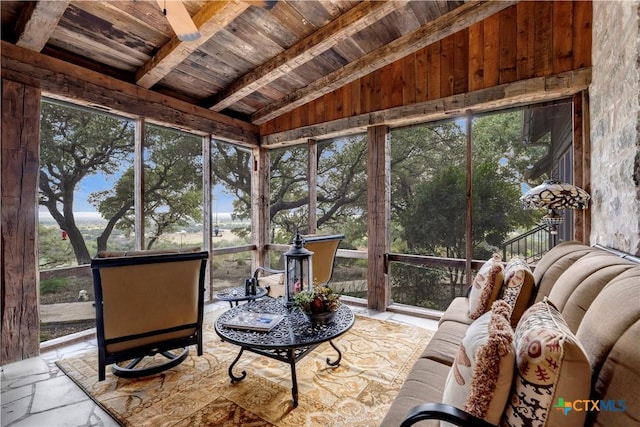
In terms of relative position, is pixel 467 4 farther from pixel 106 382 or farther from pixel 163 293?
pixel 106 382

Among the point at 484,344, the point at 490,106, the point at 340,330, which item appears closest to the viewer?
the point at 484,344

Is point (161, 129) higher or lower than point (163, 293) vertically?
higher

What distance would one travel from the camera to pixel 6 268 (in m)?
2.69

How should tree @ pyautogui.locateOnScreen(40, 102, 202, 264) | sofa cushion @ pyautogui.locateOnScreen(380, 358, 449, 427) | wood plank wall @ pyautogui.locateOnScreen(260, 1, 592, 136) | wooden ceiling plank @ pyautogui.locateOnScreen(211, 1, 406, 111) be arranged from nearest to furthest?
sofa cushion @ pyautogui.locateOnScreen(380, 358, 449, 427)
wooden ceiling plank @ pyautogui.locateOnScreen(211, 1, 406, 111)
wood plank wall @ pyautogui.locateOnScreen(260, 1, 592, 136)
tree @ pyautogui.locateOnScreen(40, 102, 202, 264)

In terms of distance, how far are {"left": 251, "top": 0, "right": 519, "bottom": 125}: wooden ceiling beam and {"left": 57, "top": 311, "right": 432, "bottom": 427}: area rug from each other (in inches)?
127

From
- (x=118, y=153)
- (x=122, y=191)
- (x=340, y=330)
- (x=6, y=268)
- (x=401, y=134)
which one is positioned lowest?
(x=340, y=330)

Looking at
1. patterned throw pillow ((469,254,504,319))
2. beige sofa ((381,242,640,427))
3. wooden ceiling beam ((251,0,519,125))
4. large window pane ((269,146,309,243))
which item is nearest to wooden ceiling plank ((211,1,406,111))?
wooden ceiling beam ((251,0,519,125))

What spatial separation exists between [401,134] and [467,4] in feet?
5.13

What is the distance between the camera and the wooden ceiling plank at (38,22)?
2.33 m

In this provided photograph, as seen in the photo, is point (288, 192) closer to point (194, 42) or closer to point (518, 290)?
point (194, 42)

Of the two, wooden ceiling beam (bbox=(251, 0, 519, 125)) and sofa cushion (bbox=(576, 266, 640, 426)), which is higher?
wooden ceiling beam (bbox=(251, 0, 519, 125))

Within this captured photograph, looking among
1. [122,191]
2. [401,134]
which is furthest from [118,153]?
[401,134]

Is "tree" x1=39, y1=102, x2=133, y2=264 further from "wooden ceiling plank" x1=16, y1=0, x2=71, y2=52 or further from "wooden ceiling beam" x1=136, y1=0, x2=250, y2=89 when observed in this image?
"wooden ceiling beam" x1=136, y1=0, x2=250, y2=89

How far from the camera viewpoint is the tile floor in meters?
1.94
